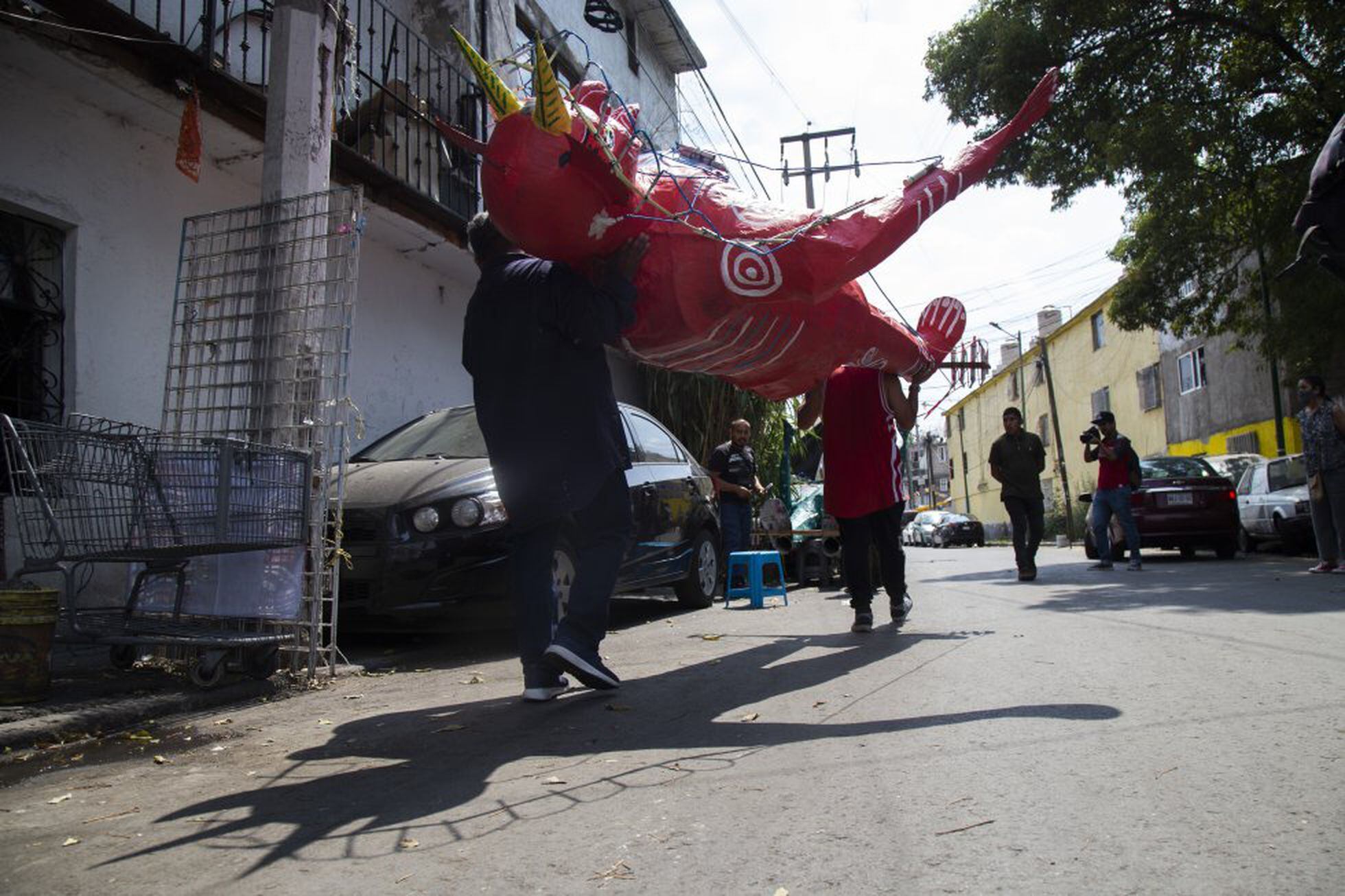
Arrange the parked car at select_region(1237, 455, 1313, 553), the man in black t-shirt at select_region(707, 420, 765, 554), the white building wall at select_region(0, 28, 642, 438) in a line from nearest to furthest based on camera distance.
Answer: the white building wall at select_region(0, 28, 642, 438) → the man in black t-shirt at select_region(707, 420, 765, 554) → the parked car at select_region(1237, 455, 1313, 553)

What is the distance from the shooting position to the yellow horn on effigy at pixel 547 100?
340cm

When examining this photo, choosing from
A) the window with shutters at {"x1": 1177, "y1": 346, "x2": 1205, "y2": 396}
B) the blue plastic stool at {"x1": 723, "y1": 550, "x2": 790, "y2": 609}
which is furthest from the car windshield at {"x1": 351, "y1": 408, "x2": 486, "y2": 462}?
the window with shutters at {"x1": 1177, "y1": 346, "x2": 1205, "y2": 396}

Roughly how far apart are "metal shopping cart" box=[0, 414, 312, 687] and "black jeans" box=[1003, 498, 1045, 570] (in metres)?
7.70

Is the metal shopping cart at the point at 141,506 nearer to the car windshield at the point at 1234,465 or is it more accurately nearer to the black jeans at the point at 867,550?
the black jeans at the point at 867,550

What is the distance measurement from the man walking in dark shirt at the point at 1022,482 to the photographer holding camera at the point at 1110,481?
83cm

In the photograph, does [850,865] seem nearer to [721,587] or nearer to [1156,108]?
[721,587]

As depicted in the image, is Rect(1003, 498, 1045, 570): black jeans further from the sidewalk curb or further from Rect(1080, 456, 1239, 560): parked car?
the sidewalk curb

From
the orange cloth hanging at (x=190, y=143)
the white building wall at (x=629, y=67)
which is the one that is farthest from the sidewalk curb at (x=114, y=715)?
the white building wall at (x=629, y=67)

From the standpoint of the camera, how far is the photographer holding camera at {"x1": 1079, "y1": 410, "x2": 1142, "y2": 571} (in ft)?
35.4

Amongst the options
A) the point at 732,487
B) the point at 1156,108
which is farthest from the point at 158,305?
the point at 1156,108

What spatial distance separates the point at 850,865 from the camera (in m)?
2.08

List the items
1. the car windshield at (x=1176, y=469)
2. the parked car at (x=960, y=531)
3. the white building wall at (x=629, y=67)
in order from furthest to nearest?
1. the parked car at (x=960, y=531)
2. the white building wall at (x=629, y=67)
3. the car windshield at (x=1176, y=469)

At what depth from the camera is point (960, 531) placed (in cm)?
4034

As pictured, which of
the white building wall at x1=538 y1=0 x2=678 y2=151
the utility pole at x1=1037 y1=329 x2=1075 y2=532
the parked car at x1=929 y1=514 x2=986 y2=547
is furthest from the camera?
the parked car at x1=929 y1=514 x2=986 y2=547
